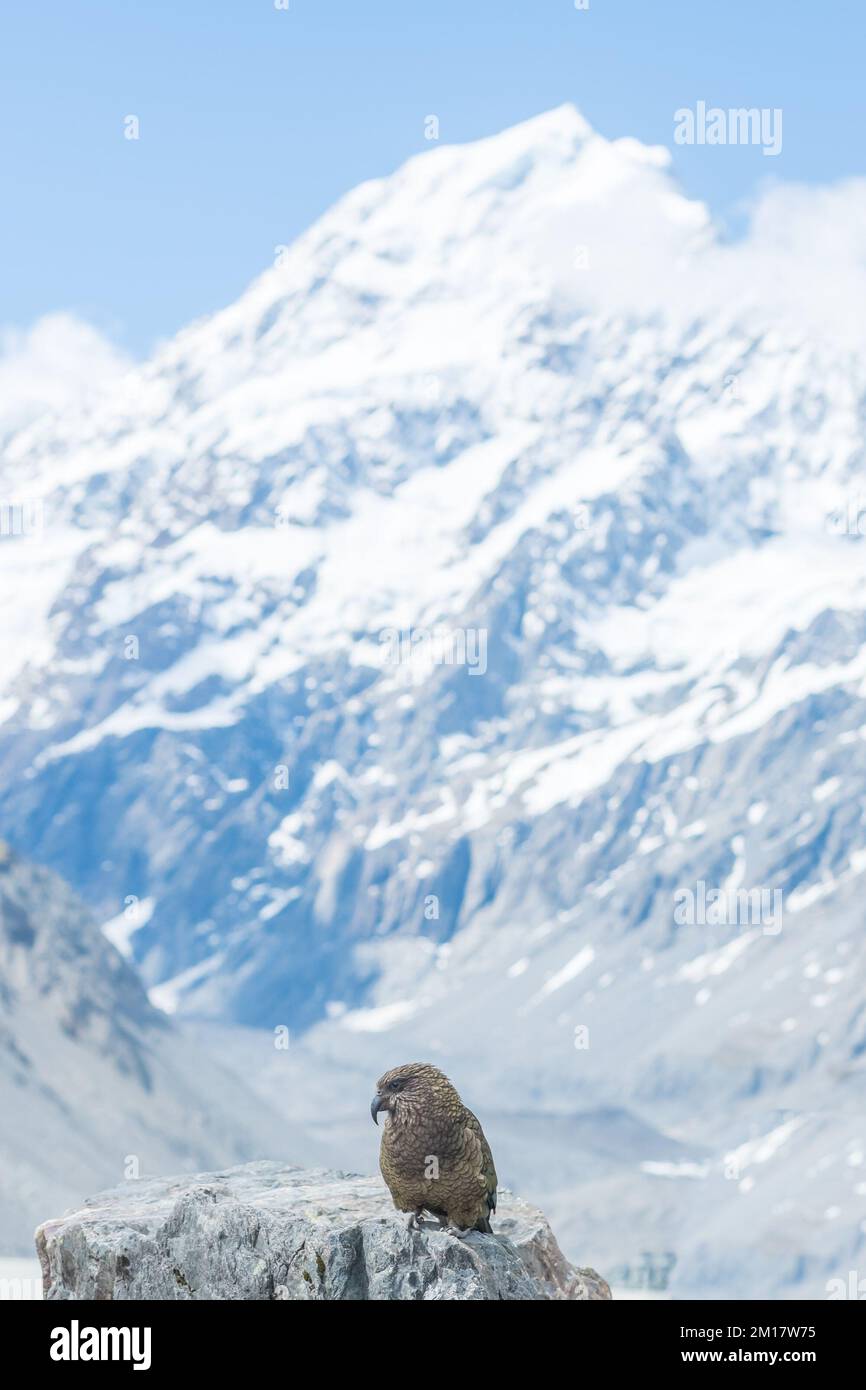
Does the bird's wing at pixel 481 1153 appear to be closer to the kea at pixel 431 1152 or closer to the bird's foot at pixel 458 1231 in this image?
the kea at pixel 431 1152

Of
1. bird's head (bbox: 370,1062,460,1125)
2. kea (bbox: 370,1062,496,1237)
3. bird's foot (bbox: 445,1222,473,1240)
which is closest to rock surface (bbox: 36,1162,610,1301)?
bird's foot (bbox: 445,1222,473,1240)

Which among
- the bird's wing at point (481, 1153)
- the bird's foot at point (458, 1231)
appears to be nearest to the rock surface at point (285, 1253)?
the bird's foot at point (458, 1231)

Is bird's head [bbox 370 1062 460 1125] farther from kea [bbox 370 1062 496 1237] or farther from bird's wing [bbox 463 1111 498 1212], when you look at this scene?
bird's wing [bbox 463 1111 498 1212]

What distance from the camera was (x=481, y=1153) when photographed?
1427cm

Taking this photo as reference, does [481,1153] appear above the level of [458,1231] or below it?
above

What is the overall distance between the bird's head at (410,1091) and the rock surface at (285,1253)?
75cm

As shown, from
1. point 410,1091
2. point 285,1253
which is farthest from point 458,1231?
point 285,1253

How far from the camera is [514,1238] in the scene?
48.1ft

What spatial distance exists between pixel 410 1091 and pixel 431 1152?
0.48 metres

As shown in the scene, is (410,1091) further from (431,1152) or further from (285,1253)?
(285,1253)

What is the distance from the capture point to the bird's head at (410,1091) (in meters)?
14.1

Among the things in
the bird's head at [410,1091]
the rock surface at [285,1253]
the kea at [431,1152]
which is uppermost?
the bird's head at [410,1091]
